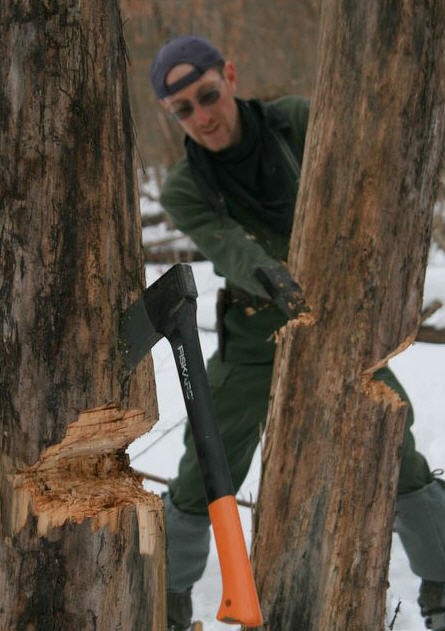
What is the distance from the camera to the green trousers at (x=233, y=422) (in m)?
2.45

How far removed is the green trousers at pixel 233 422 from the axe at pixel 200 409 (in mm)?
1372

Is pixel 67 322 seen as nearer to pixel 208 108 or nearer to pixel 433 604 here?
pixel 208 108

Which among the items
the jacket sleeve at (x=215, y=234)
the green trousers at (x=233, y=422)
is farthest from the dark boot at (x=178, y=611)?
the jacket sleeve at (x=215, y=234)

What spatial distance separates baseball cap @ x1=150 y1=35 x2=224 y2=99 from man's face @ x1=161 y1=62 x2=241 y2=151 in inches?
0.6

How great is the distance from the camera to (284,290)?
197cm

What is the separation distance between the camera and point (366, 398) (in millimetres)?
1872

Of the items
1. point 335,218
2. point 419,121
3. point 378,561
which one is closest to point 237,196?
point 335,218

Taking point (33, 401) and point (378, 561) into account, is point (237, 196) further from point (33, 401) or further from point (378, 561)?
point (33, 401)

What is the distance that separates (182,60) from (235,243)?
2.06ft

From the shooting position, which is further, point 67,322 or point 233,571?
point 67,322

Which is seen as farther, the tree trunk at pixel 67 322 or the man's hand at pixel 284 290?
the man's hand at pixel 284 290

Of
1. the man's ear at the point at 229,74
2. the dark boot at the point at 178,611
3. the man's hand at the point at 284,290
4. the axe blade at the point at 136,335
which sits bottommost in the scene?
the dark boot at the point at 178,611

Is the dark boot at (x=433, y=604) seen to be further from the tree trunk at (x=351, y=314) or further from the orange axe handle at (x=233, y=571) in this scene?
the orange axe handle at (x=233, y=571)

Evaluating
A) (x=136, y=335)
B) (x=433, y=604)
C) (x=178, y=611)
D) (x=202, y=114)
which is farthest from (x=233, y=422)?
(x=136, y=335)
